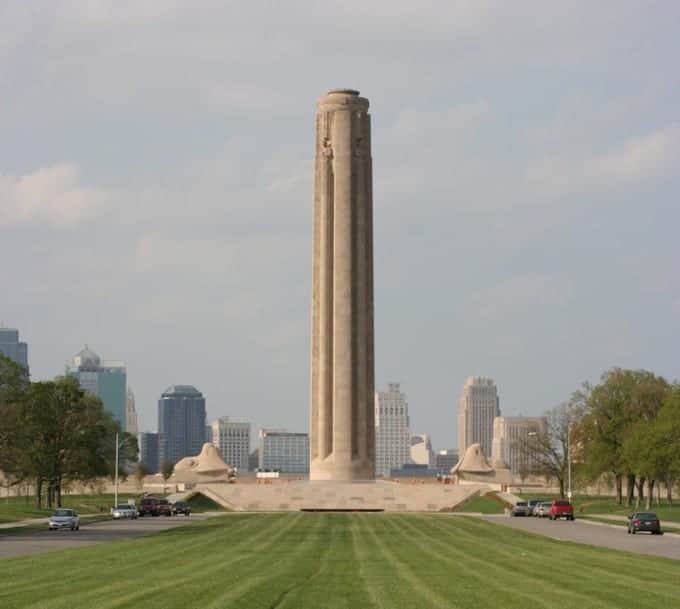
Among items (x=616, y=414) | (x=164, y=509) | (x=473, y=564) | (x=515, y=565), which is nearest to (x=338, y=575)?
(x=473, y=564)

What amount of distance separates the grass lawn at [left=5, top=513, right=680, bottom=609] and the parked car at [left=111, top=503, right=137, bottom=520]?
2763cm

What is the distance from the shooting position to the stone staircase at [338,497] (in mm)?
96750

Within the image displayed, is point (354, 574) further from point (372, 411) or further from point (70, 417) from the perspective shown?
point (372, 411)

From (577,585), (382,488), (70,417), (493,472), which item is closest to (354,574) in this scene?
(577,585)

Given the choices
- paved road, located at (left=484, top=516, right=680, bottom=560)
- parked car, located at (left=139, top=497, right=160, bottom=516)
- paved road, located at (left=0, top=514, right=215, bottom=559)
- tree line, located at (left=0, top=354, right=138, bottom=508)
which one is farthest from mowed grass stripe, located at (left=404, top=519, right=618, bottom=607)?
tree line, located at (left=0, top=354, right=138, bottom=508)

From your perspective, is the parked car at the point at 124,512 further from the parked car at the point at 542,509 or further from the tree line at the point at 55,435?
the parked car at the point at 542,509

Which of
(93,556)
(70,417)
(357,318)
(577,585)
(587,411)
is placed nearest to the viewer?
(577,585)

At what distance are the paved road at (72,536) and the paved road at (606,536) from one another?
17.3m

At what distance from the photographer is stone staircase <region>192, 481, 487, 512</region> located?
96.8m

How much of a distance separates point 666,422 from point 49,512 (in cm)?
3826

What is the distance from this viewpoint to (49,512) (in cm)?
8375

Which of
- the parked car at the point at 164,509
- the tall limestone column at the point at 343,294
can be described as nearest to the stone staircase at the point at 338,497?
the tall limestone column at the point at 343,294

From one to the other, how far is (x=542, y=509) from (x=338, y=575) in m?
51.7

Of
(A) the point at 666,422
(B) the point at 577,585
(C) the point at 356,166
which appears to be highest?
(C) the point at 356,166
